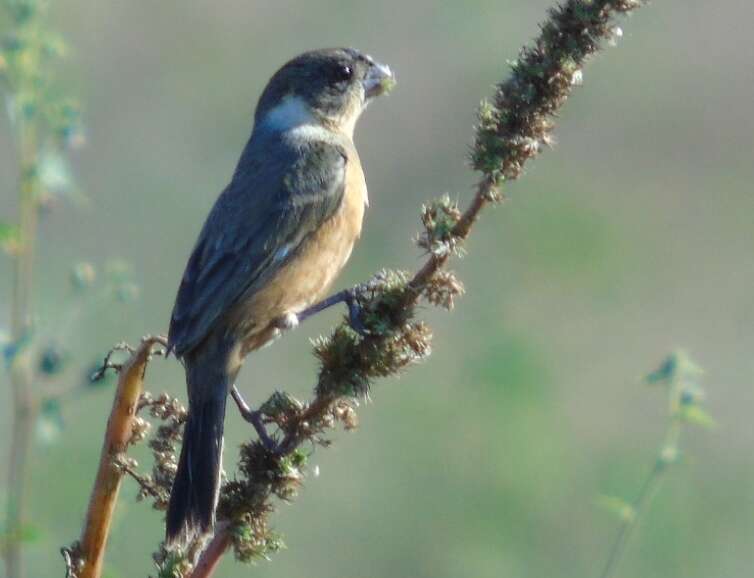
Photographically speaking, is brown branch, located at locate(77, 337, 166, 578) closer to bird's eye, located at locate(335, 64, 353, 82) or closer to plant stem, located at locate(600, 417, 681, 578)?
plant stem, located at locate(600, 417, 681, 578)

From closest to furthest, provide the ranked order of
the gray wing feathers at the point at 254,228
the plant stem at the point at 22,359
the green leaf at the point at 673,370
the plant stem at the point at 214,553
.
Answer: the plant stem at the point at 214,553
the plant stem at the point at 22,359
the green leaf at the point at 673,370
the gray wing feathers at the point at 254,228

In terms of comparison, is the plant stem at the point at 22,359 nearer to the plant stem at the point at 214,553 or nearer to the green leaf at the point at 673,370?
the plant stem at the point at 214,553

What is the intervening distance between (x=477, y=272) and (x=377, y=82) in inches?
186

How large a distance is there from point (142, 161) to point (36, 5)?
302 inches

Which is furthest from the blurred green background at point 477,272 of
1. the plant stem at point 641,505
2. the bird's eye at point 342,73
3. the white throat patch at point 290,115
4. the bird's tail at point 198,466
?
the bird's eye at point 342,73

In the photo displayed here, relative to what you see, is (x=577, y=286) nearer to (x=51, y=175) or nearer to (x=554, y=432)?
(x=554, y=432)

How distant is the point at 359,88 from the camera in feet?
21.9

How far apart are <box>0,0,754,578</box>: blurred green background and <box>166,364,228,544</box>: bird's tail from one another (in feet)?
0.85

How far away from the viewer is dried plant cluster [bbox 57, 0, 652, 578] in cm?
357

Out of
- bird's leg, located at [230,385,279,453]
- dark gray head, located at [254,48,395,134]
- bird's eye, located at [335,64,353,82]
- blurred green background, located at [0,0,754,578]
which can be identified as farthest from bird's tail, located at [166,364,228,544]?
bird's eye, located at [335,64,353,82]

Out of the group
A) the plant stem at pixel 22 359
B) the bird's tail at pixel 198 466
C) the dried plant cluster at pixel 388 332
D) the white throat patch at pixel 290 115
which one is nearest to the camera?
the dried plant cluster at pixel 388 332

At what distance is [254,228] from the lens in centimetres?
555

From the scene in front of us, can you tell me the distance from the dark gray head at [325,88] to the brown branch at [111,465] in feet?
9.63

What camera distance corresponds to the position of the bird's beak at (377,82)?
667 centimetres
